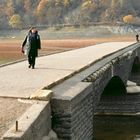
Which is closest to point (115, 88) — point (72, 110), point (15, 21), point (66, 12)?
point (72, 110)

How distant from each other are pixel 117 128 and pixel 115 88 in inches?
135

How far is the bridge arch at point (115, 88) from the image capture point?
86.2ft

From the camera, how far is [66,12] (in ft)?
441

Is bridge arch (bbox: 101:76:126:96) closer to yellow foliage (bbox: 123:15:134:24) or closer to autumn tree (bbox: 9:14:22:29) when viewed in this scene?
yellow foliage (bbox: 123:15:134:24)

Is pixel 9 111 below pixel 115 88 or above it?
above

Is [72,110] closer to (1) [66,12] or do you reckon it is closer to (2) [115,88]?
(2) [115,88]

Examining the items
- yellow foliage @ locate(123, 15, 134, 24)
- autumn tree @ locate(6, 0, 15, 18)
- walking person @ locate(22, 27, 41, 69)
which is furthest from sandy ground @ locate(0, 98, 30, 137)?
autumn tree @ locate(6, 0, 15, 18)

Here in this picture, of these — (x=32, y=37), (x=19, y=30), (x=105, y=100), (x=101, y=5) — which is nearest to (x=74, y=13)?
(x=101, y=5)

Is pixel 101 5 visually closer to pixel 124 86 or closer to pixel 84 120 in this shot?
pixel 124 86

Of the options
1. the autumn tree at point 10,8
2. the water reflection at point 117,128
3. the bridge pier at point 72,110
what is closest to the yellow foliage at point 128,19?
the autumn tree at point 10,8

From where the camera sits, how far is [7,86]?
430 inches

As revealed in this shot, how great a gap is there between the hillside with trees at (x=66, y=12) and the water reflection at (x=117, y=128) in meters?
96.9

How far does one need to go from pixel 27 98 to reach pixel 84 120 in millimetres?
1669

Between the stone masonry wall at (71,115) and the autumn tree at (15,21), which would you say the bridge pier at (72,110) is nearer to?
the stone masonry wall at (71,115)
